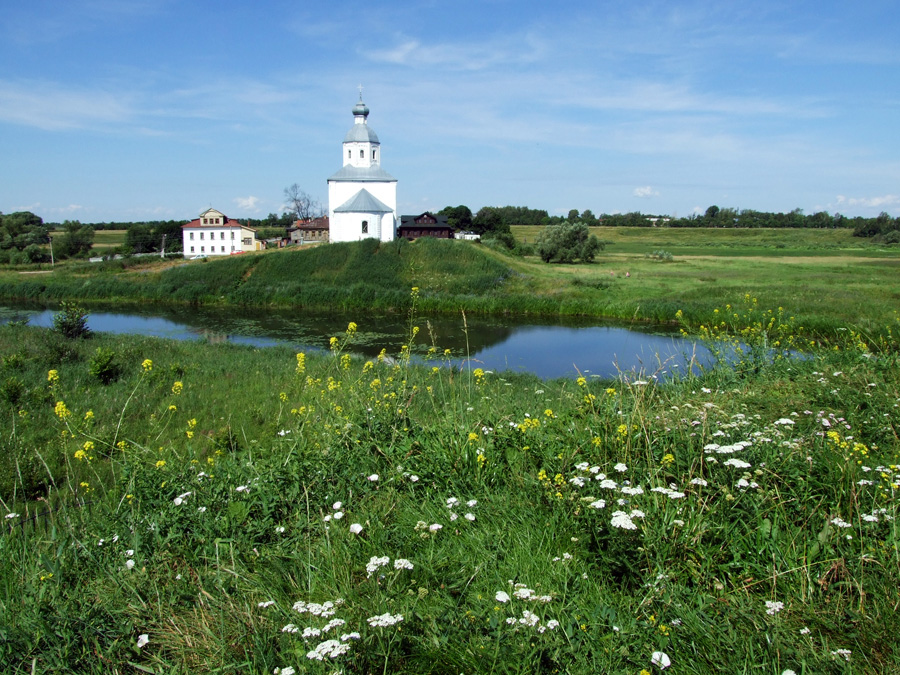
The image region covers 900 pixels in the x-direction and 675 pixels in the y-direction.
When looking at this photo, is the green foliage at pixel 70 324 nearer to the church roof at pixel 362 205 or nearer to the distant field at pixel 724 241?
the church roof at pixel 362 205

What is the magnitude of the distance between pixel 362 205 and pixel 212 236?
82.6 feet

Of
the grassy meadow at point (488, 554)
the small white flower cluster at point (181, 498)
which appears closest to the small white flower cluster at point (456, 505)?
the grassy meadow at point (488, 554)

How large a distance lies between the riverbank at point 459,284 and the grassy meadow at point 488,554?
21.3m

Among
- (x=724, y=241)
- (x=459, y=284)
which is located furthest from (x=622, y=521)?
(x=724, y=241)

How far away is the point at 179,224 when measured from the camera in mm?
73688

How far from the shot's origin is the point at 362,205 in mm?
44562

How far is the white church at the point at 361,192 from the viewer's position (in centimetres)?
4456

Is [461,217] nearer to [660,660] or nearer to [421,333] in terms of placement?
[421,333]

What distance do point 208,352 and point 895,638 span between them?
15.4m

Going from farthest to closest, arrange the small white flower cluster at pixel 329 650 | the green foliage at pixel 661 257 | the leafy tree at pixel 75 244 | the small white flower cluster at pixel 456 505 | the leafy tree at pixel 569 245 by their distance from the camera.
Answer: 1. the leafy tree at pixel 75 244
2. the leafy tree at pixel 569 245
3. the green foliage at pixel 661 257
4. the small white flower cluster at pixel 456 505
5. the small white flower cluster at pixel 329 650

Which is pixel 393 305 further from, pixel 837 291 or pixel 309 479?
pixel 309 479

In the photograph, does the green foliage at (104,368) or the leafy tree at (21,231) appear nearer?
the green foliage at (104,368)

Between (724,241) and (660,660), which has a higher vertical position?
(724,241)

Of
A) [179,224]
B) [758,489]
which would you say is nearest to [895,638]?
[758,489]
